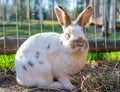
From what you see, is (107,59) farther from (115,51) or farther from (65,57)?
(65,57)

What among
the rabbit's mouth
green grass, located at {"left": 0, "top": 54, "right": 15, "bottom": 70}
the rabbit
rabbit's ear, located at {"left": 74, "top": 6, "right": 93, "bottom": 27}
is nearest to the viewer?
the rabbit's mouth

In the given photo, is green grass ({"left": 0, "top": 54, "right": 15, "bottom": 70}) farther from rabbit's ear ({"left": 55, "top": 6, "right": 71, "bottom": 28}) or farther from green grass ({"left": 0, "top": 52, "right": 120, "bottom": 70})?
rabbit's ear ({"left": 55, "top": 6, "right": 71, "bottom": 28})

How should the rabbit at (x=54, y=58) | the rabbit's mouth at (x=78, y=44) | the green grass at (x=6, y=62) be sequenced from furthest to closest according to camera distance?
the green grass at (x=6, y=62), the rabbit at (x=54, y=58), the rabbit's mouth at (x=78, y=44)

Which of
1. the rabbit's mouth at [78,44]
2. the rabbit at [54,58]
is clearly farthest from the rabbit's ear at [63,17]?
the rabbit's mouth at [78,44]

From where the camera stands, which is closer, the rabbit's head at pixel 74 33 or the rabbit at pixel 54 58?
the rabbit's head at pixel 74 33

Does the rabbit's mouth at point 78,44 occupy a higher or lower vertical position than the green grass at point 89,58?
higher

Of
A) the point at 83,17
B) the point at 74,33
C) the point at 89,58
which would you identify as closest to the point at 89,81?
the point at 74,33

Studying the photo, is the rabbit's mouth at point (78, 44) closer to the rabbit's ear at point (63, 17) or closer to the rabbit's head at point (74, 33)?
the rabbit's head at point (74, 33)

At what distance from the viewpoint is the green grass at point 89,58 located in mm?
4410

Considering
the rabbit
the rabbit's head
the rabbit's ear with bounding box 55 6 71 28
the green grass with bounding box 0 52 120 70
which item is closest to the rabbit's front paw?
the rabbit

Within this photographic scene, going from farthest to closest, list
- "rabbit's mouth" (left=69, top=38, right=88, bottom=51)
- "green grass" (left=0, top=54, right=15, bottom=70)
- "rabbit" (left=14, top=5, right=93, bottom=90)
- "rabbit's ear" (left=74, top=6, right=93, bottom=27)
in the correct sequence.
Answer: "green grass" (left=0, top=54, right=15, bottom=70) → "rabbit's ear" (left=74, top=6, right=93, bottom=27) → "rabbit" (left=14, top=5, right=93, bottom=90) → "rabbit's mouth" (left=69, top=38, right=88, bottom=51)

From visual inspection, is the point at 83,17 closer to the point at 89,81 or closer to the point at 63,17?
the point at 63,17

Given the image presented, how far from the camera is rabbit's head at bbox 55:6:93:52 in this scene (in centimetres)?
325

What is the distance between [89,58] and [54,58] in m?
1.39
